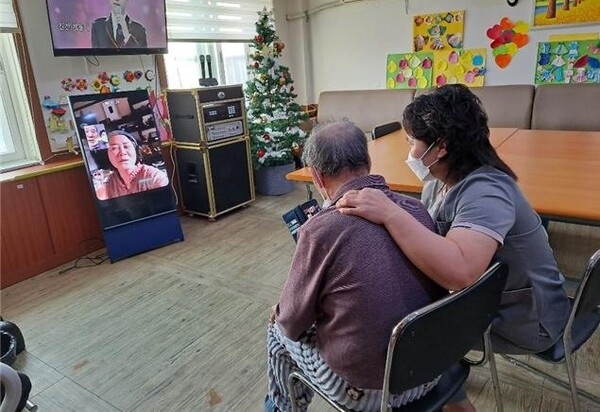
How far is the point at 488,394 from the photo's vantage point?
169cm

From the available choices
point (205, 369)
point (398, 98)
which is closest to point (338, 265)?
point (205, 369)

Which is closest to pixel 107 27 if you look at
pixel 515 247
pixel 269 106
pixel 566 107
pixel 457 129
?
pixel 269 106

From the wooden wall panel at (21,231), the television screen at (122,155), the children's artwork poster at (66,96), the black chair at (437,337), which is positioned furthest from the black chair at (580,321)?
the children's artwork poster at (66,96)

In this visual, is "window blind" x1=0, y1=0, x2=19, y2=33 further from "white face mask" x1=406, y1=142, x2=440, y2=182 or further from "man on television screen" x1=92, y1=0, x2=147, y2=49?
"white face mask" x1=406, y1=142, x2=440, y2=182

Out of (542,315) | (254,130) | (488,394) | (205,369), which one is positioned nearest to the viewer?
(542,315)

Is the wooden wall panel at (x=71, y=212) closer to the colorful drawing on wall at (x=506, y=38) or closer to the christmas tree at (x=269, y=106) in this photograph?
the christmas tree at (x=269, y=106)

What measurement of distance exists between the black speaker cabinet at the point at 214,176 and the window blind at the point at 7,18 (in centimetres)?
147

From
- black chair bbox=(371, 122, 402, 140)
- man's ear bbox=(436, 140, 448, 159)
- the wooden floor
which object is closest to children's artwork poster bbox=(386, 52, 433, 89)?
black chair bbox=(371, 122, 402, 140)

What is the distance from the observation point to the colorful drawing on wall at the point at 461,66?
4390mm

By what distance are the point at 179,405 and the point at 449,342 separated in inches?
49.6

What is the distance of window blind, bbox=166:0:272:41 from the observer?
3936 millimetres

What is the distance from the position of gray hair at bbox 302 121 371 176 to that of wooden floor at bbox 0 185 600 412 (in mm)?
1093

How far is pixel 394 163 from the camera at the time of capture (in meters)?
2.32

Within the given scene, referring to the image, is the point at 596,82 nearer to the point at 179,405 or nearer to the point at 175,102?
the point at 175,102
